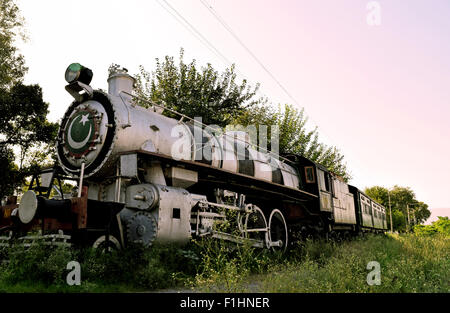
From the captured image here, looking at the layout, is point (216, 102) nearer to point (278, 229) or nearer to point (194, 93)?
point (194, 93)

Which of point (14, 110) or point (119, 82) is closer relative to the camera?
point (119, 82)

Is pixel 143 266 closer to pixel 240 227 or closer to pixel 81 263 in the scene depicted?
pixel 81 263

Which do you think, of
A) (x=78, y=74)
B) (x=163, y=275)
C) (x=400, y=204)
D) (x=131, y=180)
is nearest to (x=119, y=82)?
(x=78, y=74)

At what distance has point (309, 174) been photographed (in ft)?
35.4

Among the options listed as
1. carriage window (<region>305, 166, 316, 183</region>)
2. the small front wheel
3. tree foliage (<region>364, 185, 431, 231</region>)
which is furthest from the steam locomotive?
tree foliage (<region>364, 185, 431, 231</region>)

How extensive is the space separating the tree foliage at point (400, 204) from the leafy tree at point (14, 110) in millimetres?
53223

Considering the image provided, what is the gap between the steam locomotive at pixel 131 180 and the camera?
4.87 m

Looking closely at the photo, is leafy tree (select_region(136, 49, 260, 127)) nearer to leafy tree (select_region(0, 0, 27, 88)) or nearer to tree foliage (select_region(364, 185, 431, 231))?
leafy tree (select_region(0, 0, 27, 88))

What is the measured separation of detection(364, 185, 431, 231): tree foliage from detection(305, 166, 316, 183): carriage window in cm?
Answer: 5134

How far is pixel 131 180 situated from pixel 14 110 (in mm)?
16087

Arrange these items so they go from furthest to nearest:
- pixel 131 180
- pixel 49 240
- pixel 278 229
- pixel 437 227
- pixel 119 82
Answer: pixel 437 227, pixel 278 229, pixel 119 82, pixel 131 180, pixel 49 240

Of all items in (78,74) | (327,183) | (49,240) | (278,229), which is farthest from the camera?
(327,183)
